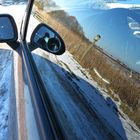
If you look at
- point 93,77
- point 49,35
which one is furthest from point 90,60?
point 49,35

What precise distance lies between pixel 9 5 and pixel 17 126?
2.49 m

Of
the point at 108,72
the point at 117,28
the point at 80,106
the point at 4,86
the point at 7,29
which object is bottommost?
the point at 4,86

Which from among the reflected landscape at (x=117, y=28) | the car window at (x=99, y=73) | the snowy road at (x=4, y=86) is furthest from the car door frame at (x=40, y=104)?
the reflected landscape at (x=117, y=28)

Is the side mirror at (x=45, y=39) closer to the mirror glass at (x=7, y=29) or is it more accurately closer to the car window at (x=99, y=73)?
the car window at (x=99, y=73)

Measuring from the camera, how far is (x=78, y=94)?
6.19 ft

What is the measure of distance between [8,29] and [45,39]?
0.49m

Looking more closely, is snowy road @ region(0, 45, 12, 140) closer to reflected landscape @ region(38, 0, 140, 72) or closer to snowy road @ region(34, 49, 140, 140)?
snowy road @ region(34, 49, 140, 140)

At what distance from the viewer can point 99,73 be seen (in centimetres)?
187

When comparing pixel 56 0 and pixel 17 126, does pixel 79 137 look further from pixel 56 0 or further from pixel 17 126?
pixel 56 0

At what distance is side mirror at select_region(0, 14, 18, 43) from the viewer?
10.6ft

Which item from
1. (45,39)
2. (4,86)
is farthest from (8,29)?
(4,86)

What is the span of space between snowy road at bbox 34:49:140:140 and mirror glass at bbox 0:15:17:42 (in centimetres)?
95

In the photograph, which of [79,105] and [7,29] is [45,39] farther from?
[79,105]

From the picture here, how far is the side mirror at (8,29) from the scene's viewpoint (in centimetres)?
322
